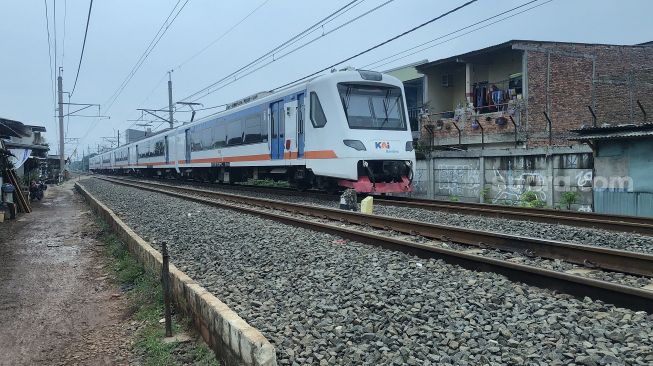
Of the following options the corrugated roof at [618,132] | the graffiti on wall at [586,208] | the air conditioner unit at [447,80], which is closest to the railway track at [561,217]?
the corrugated roof at [618,132]

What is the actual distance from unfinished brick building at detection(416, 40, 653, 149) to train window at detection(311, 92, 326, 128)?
9096 millimetres

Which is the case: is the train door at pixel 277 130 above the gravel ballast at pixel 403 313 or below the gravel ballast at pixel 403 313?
above

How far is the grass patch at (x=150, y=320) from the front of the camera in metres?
4.26

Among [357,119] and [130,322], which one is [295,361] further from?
[357,119]

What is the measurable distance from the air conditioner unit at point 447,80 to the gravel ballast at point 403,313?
21881mm

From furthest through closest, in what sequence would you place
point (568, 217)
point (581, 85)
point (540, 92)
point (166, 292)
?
point (581, 85) → point (540, 92) → point (568, 217) → point (166, 292)

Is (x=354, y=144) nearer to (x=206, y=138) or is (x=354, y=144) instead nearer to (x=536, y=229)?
(x=536, y=229)

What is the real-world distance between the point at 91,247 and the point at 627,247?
9.46 m

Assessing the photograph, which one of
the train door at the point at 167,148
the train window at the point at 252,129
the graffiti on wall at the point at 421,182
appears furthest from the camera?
the train door at the point at 167,148

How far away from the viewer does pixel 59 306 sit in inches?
247

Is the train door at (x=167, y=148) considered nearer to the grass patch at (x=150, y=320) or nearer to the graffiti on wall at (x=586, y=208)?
the grass patch at (x=150, y=320)

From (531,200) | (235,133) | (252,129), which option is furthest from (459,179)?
(235,133)

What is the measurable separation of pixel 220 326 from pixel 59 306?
11.2ft

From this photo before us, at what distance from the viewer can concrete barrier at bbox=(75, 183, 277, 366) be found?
3248 millimetres
